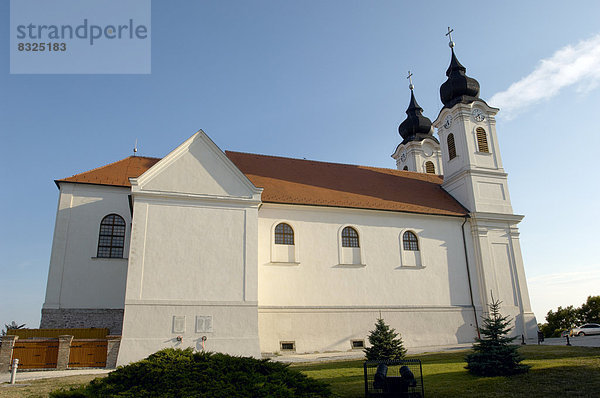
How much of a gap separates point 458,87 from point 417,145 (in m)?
8.46

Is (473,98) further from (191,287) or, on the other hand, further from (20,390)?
(20,390)

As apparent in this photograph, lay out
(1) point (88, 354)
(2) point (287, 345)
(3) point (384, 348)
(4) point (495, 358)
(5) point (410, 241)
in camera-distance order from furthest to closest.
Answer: (5) point (410, 241) → (2) point (287, 345) → (1) point (88, 354) → (3) point (384, 348) → (4) point (495, 358)

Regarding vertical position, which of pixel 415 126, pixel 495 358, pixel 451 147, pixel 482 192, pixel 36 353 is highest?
pixel 415 126

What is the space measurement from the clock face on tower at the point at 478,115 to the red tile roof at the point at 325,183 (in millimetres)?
4911

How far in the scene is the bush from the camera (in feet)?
22.6

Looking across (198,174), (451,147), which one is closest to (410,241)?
(451,147)

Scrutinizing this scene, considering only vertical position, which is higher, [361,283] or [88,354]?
[361,283]

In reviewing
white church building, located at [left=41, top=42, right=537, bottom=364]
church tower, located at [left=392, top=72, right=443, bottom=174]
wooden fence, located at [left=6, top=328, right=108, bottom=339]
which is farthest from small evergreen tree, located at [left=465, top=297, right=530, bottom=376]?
church tower, located at [left=392, top=72, right=443, bottom=174]

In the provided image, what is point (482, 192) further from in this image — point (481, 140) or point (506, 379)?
point (506, 379)

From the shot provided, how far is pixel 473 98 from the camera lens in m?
29.3

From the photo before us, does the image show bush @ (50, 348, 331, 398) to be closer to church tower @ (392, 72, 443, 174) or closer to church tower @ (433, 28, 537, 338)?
church tower @ (433, 28, 537, 338)

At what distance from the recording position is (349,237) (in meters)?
23.2

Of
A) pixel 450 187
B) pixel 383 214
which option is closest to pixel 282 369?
pixel 383 214

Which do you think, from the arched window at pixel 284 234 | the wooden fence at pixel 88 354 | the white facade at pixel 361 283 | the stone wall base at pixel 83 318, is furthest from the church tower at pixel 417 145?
the wooden fence at pixel 88 354
